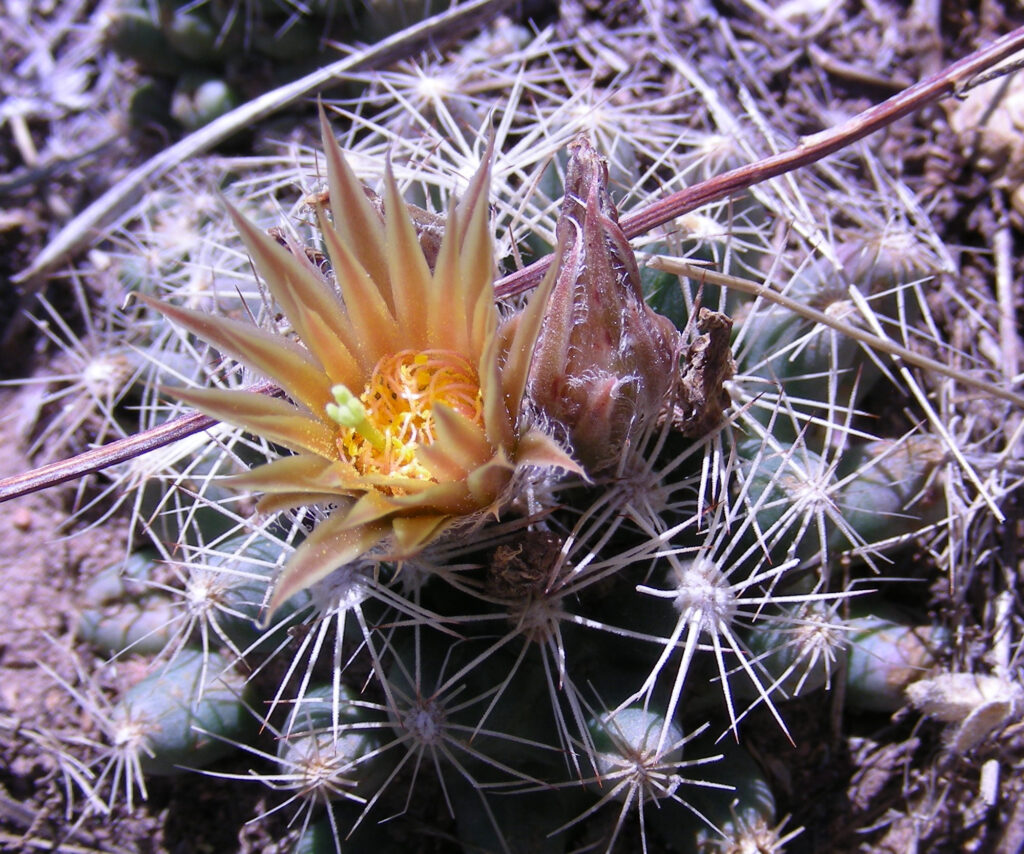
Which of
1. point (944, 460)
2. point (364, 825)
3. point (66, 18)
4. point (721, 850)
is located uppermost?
point (66, 18)

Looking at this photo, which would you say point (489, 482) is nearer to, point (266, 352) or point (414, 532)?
point (414, 532)

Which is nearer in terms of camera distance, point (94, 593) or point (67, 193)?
point (94, 593)

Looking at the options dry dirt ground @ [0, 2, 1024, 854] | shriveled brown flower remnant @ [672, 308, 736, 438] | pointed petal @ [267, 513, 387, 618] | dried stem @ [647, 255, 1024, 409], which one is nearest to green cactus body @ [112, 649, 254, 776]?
dry dirt ground @ [0, 2, 1024, 854]

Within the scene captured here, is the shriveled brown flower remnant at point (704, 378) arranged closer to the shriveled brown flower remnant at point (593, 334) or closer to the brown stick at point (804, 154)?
the shriveled brown flower remnant at point (593, 334)

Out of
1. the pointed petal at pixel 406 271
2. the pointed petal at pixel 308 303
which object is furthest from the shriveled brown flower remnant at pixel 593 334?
the pointed petal at pixel 308 303

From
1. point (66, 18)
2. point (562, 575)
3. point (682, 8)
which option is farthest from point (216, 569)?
point (66, 18)

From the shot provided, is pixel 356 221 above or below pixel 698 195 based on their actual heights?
above

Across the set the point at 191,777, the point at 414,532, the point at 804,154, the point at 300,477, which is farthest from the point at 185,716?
the point at 804,154

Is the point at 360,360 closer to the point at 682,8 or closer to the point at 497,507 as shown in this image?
the point at 497,507
